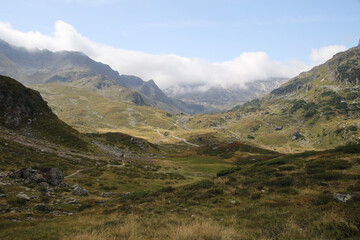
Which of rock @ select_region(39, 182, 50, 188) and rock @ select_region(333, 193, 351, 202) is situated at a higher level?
rock @ select_region(333, 193, 351, 202)

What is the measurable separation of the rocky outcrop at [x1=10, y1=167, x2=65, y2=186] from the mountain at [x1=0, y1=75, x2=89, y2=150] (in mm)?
46702

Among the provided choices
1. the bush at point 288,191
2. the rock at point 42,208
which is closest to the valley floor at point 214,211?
the rock at point 42,208

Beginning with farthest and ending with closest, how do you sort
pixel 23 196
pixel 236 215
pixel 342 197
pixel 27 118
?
pixel 27 118 → pixel 23 196 → pixel 236 215 → pixel 342 197

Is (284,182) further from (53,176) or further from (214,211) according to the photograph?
(53,176)

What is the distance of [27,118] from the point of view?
70.2 m

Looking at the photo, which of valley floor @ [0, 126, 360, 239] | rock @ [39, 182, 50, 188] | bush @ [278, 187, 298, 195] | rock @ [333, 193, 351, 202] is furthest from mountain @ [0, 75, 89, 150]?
rock @ [333, 193, 351, 202]

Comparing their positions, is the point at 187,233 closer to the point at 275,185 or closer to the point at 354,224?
the point at 354,224

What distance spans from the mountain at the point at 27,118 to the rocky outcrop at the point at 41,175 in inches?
1839

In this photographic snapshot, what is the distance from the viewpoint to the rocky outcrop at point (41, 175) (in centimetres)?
2447

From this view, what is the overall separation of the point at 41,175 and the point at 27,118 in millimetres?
58857

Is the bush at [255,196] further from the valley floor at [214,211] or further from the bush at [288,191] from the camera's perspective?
the bush at [288,191]

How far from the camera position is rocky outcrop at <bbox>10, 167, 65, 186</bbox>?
24469 millimetres

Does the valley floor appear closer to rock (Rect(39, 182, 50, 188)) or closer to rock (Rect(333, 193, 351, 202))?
rock (Rect(333, 193, 351, 202))

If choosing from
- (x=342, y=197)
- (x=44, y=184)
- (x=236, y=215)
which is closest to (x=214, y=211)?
(x=236, y=215)
